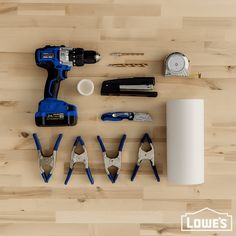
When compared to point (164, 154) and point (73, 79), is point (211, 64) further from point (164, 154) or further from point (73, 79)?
point (73, 79)

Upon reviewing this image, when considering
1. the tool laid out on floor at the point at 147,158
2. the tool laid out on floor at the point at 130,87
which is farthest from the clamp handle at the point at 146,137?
the tool laid out on floor at the point at 130,87

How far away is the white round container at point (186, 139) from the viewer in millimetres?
1475

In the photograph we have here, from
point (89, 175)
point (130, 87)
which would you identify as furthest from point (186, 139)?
point (89, 175)

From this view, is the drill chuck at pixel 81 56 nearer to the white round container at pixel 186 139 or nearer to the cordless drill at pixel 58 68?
the cordless drill at pixel 58 68

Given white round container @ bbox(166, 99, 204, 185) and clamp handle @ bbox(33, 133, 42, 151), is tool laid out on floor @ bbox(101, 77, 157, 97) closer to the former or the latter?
white round container @ bbox(166, 99, 204, 185)

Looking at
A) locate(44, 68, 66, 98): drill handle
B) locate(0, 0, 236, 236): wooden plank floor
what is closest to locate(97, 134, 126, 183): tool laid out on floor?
locate(0, 0, 236, 236): wooden plank floor

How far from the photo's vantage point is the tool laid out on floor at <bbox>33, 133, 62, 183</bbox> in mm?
1550

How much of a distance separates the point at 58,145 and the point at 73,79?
263 millimetres

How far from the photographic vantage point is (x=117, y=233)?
1.60 m

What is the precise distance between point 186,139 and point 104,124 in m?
0.33

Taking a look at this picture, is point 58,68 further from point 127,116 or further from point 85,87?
point 127,116

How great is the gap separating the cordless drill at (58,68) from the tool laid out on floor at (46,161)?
0.08m

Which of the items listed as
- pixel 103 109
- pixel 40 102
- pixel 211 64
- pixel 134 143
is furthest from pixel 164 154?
pixel 40 102

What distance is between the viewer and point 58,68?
1.53m
